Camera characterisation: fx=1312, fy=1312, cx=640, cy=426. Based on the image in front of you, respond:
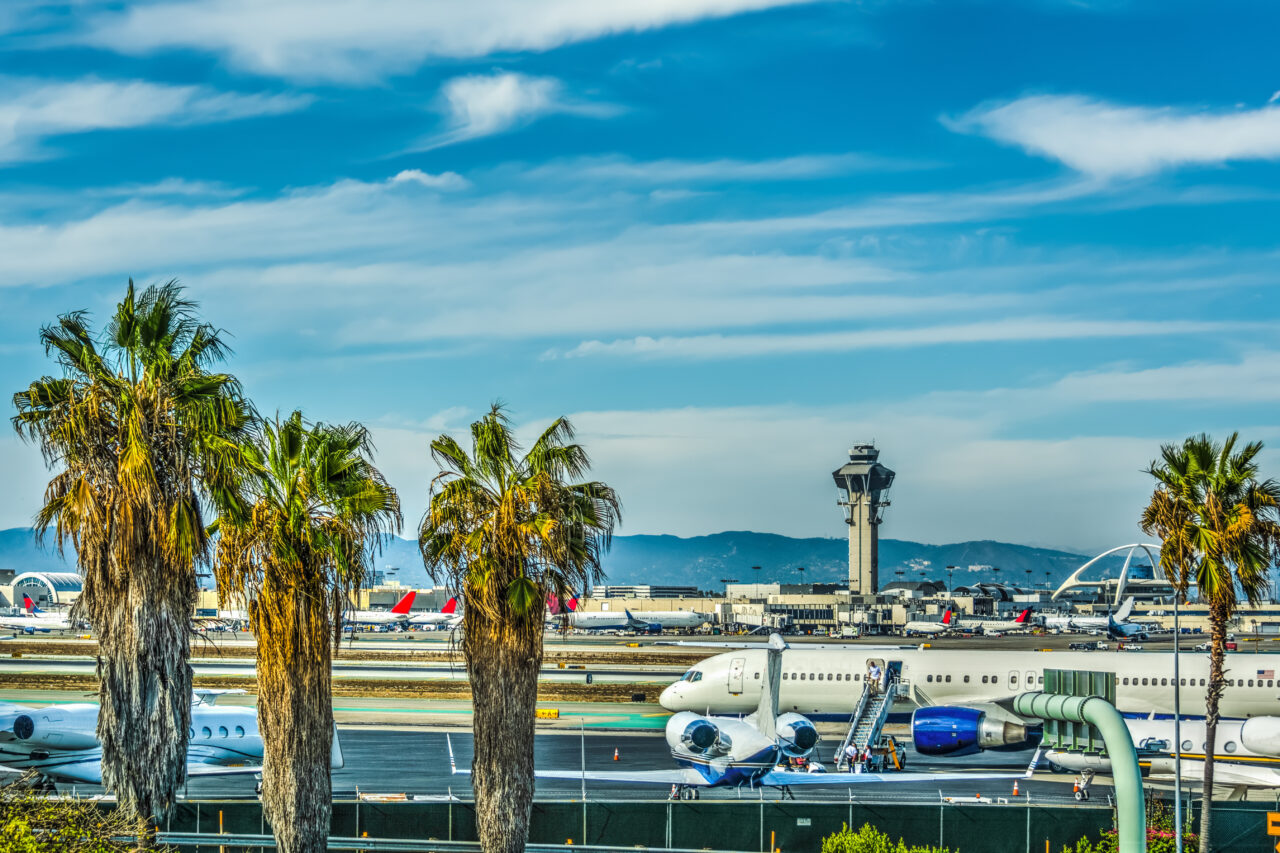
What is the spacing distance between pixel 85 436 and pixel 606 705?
65.2 m

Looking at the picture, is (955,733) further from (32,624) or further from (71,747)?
(32,624)


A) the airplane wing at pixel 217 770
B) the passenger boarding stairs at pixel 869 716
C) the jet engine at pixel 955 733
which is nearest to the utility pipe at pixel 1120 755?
the jet engine at pixel 955 733

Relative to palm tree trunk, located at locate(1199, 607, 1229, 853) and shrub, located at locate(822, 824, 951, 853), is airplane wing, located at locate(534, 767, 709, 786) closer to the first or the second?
shrub, located at locate(822, 824, 951, 853)

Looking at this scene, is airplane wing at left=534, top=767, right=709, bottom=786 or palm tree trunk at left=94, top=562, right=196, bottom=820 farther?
airplane wing at left=534, top=767, right=709, bottom=786

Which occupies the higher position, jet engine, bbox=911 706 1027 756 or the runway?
jet engine, bbox=911 706 1027 756

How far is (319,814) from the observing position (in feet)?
84.1

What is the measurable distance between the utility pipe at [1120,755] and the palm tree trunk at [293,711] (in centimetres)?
1367

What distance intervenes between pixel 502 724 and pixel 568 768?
2850 cm

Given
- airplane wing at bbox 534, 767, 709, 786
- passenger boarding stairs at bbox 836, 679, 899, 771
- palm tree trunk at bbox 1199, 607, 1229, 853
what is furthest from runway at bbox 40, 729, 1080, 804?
palm tree trunk at bbox 1199, 607, 1229, 853

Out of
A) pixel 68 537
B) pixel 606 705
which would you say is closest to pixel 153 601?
pixel 68 537

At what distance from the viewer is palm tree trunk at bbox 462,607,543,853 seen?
26.7 meters

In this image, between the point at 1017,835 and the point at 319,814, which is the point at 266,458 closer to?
the point at 319,814

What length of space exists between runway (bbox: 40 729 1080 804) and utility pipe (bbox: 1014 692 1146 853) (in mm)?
20327

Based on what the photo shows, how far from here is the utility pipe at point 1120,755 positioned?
20281 mm
